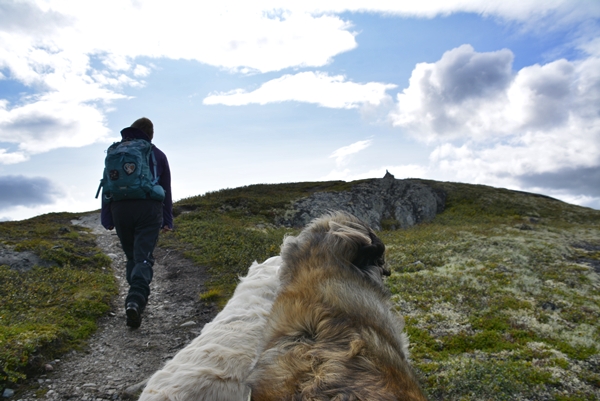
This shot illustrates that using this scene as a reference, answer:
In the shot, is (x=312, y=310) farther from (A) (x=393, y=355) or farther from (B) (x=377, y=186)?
(B) (x=377, y=186)

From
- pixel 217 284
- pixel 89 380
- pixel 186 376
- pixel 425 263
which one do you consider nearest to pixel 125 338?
pixel 89 380

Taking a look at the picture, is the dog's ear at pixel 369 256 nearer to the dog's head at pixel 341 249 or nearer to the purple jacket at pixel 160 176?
the dog's head at pixel 341 249

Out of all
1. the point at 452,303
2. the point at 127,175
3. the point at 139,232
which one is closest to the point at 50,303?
the point at 139,232

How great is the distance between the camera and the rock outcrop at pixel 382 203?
37250 millimetres

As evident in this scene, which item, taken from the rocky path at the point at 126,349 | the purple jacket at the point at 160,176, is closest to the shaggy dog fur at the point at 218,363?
the rocky path at the point at 126,349

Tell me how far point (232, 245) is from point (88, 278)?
5.45 m

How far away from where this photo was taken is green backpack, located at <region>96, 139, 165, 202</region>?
21.9ft

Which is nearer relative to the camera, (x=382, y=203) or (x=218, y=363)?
(x=218, y=363)

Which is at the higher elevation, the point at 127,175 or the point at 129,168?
the point at 129,168

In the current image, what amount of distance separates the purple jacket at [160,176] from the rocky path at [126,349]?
2152mm

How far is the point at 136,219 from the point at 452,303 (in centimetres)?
782

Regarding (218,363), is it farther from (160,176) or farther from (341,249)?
(160,176)

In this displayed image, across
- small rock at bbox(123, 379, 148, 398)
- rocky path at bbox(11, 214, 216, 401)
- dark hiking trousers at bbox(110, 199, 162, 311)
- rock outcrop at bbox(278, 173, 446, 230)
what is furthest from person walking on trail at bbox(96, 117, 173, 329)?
rock outcrop at bbox(278, 173, 446, 230)

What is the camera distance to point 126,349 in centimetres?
670
